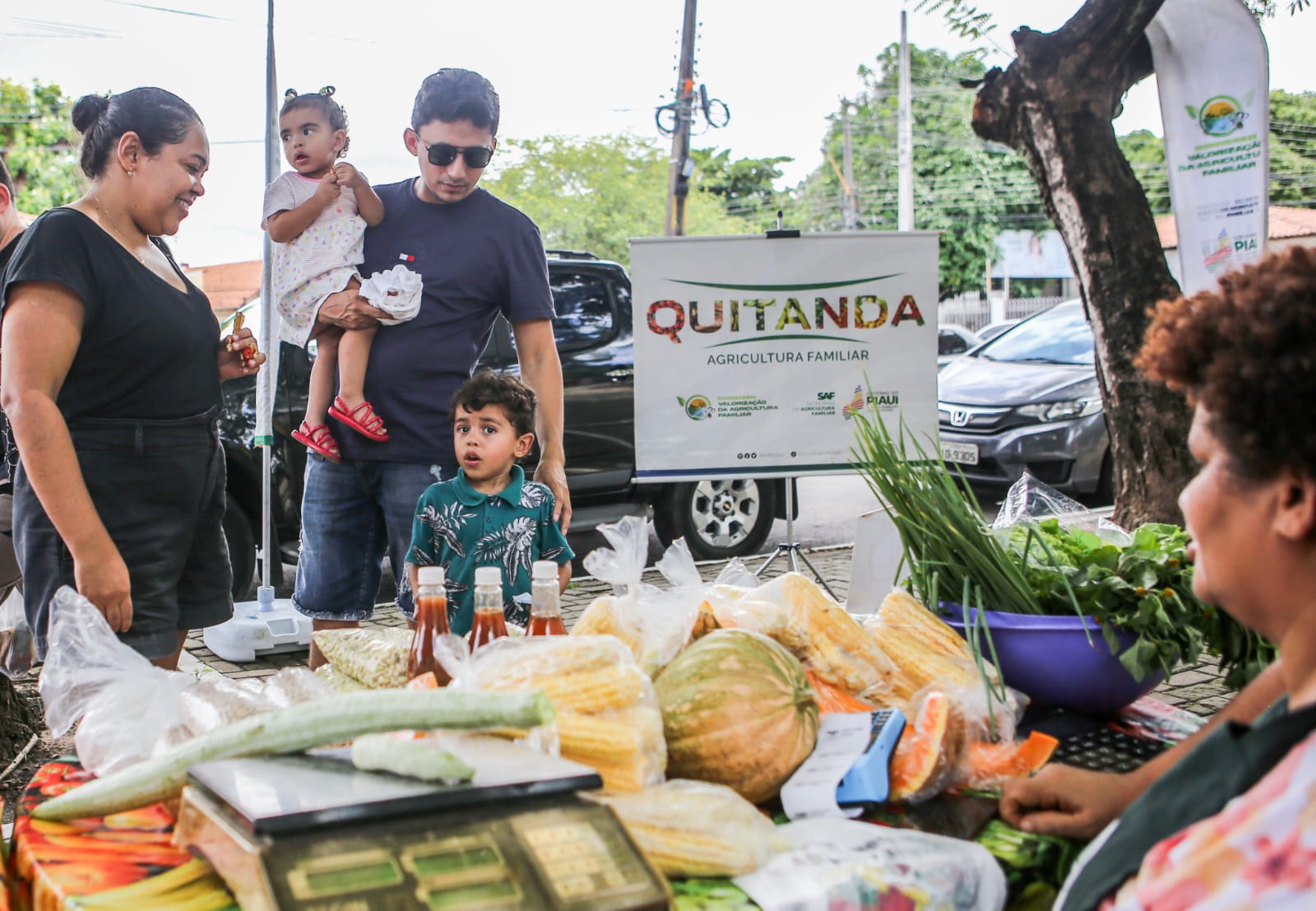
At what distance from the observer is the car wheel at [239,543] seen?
5707 millimetres

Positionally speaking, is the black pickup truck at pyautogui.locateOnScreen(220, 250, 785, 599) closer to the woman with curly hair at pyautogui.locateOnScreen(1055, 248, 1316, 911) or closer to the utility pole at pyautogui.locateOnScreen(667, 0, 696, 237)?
the woman with curly hair at pyautogui.locateOnScreen(1055, 248, 1316, 911)

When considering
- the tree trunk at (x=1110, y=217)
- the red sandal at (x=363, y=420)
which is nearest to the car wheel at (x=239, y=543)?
the red sandal at (x=363, y=420)

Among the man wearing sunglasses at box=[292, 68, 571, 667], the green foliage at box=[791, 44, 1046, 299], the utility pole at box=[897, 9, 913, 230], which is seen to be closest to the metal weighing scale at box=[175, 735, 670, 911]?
the man wearing sunglasses at box=[292, 68, 571, 667]

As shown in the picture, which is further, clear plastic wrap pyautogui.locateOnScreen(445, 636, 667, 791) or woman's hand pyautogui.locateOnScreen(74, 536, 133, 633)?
woman's hand pyautogui.locateOnScreen(74, 536, 133, 633)

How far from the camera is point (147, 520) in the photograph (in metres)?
2.61

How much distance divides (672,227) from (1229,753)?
59.8 ft

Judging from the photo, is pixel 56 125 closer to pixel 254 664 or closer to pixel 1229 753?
pixel 254 664

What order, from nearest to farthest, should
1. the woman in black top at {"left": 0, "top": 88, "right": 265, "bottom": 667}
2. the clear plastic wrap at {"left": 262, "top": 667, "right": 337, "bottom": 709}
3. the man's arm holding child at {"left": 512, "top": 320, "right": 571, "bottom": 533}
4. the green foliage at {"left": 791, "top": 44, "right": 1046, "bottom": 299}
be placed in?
the clear plastic wrap at {"left": 262, "top": 667, "right": 337, "bottom": 709}, the woman in black top at {"left": 0, "top": 88, "right": 265, "bottom": 667}, the man's arm holding child at {"left": 512, "top": 320, "right": 571, "bottom": 533}, the green foliage at {"left": 791, "top": 44, "right": 1046, "bottom": 299}

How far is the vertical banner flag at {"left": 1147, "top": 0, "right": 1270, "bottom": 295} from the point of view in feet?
18.2

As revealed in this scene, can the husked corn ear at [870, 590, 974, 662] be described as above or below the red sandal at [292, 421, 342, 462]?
below

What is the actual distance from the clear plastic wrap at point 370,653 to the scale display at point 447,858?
0.58 meters

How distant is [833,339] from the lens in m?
5.73

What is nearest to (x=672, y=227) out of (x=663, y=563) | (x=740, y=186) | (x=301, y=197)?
(x=301, y=197)

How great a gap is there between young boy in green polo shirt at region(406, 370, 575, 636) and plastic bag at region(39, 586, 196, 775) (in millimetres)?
1055
